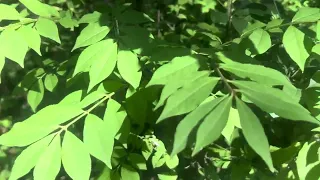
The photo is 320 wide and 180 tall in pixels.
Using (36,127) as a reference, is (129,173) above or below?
below

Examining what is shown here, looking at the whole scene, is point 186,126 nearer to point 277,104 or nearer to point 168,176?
point 277,104

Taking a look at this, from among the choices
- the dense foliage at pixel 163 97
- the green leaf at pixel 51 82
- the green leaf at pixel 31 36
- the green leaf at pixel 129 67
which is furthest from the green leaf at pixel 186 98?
the green leaf at pixel 51 82

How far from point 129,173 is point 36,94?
1.57 feet

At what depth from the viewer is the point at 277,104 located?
0.82 meters

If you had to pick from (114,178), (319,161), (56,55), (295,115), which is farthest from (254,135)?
(56,55)

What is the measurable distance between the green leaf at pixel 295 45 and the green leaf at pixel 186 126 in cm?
42

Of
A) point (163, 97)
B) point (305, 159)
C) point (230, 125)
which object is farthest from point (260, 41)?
point (163, 97)

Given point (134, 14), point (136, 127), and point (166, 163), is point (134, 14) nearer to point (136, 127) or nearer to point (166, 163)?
point (136, 127)

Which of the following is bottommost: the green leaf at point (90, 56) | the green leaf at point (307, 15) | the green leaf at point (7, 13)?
the green leaf at point (90, 56)

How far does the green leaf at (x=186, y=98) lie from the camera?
89 cm

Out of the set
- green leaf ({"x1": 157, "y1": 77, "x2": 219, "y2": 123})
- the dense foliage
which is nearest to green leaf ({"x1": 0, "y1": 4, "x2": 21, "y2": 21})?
the dense foliage

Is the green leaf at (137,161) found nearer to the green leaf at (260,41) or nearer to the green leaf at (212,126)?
→ the green leaf at (260,41)

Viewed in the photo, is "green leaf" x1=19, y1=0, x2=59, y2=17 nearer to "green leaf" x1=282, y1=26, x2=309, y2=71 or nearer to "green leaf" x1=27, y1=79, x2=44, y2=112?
"green leaf" x1=27, y1=79, x2=44, y2=112

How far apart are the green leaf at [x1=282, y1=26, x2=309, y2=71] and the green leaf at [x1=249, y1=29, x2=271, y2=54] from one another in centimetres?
6
